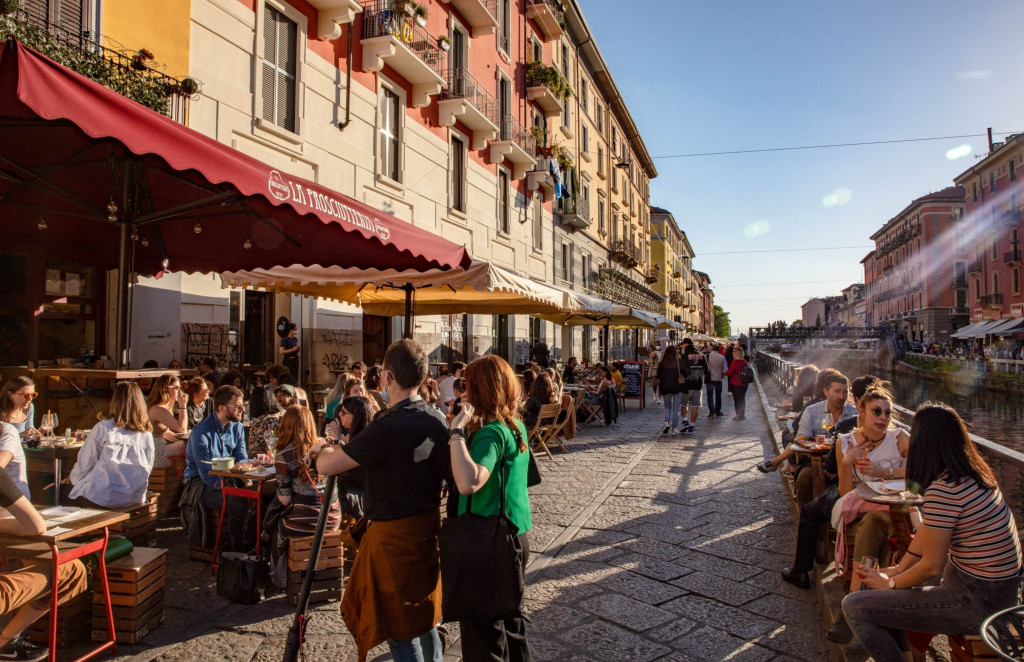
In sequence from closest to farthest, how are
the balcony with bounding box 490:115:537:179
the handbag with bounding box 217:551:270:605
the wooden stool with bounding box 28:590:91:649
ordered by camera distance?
1. the wooden stool with bounding box 28:590:91:649
2. the handbag with bounding box 217:551:270:605
3. the balcony with bounding box 490:115:537:179

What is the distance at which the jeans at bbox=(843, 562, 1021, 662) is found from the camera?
8.15ft

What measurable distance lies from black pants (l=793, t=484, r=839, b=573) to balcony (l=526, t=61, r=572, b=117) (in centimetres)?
1933

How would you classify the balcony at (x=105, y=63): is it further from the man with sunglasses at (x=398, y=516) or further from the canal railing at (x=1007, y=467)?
the canal railing at (x=1007, y=467)

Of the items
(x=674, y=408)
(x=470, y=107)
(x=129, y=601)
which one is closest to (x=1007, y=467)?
(x=674, y=408)

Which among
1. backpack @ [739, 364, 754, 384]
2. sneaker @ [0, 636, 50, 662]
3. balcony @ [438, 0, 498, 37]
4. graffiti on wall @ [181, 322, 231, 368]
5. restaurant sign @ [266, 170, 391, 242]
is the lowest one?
sneaker @ [0, 636, 50, 662]

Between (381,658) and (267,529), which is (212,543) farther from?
(381,658)

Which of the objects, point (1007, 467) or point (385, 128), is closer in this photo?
point (1007, 467)

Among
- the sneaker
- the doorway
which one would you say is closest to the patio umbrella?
the sneaker

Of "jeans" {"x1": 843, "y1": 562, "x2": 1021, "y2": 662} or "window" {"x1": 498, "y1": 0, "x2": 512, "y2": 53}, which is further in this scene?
"window" {"x1": 498, "y1": 0, "x2": 512, "y2": 53}

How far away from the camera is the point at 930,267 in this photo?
62.5 meters

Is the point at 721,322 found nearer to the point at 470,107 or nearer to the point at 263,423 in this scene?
the point at 470,107

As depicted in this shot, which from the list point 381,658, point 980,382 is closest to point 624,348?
point 980,382

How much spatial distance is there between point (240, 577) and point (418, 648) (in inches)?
69.9

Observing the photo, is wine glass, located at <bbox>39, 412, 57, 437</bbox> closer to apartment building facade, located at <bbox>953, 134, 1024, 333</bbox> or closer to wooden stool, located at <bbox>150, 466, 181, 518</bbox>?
wooden stool, located at <bbox>150, 466, 181, 518</bbox>
